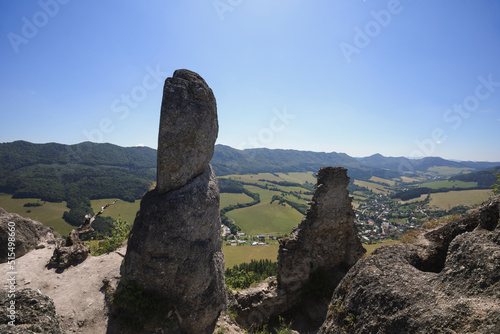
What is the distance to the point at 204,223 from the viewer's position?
9.12 metres

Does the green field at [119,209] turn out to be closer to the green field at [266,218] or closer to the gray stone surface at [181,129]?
the green field at [266,218]

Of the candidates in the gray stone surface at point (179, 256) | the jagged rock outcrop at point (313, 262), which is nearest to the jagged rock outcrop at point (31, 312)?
the gray stone surface at point (179, 256)

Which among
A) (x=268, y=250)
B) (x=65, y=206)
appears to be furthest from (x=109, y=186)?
(x=268, y=250)

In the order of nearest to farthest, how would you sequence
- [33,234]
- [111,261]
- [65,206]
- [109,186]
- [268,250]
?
[111,261] < [33,234] < [268,250] < [65,206] < [109,186]

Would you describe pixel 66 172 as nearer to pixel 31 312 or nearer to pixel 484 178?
pixel 31 312

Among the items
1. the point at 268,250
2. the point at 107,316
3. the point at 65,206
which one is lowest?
the point at 268,250

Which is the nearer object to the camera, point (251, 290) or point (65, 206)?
point (251, 290)

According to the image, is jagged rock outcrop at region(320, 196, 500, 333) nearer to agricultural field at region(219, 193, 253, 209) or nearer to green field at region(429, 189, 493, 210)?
agricultural field at region(219, 193, 253, 209)

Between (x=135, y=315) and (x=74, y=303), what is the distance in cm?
312

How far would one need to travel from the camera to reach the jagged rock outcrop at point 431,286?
129 inches

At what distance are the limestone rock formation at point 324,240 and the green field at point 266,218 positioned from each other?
76.4 m

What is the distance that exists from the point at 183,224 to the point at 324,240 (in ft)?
32.2

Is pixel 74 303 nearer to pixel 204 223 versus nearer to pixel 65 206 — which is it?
pixel 204 223

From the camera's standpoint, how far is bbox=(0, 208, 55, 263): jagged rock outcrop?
1138 centimetres
